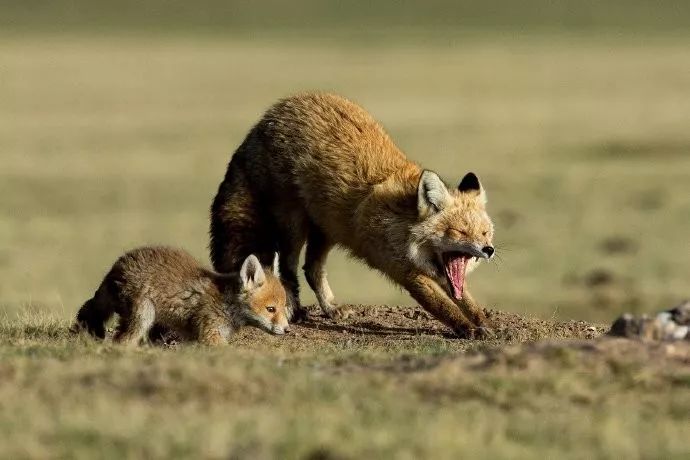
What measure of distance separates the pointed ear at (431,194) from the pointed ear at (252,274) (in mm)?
1642

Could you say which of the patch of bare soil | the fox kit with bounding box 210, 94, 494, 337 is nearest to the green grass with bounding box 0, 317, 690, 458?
the patch of bare soil

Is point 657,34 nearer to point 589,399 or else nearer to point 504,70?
point 504,70

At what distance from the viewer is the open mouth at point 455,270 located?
11.9 meters

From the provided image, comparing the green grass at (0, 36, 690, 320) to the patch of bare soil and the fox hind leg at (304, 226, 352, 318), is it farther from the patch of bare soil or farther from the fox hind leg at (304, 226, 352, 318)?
the patch of bare soil

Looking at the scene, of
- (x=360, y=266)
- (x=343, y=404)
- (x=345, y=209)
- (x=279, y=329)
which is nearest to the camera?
(x=343, y=404)

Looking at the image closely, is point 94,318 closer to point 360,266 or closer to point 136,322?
point 136,322

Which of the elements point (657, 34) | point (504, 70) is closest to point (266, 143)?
point (504, 70)

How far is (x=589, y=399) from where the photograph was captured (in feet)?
25.1

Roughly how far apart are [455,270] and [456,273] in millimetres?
29

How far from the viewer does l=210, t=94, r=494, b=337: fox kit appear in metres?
11.7

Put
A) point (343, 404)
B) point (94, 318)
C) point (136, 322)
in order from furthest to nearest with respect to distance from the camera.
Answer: point (94, 318), point (136, 322), point (343, 404)

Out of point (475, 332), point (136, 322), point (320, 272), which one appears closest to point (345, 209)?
point (320, 272)

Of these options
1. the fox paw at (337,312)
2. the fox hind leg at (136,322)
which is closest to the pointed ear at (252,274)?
the fox hind leg at (136,322)

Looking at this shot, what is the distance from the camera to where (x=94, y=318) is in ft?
35.9
